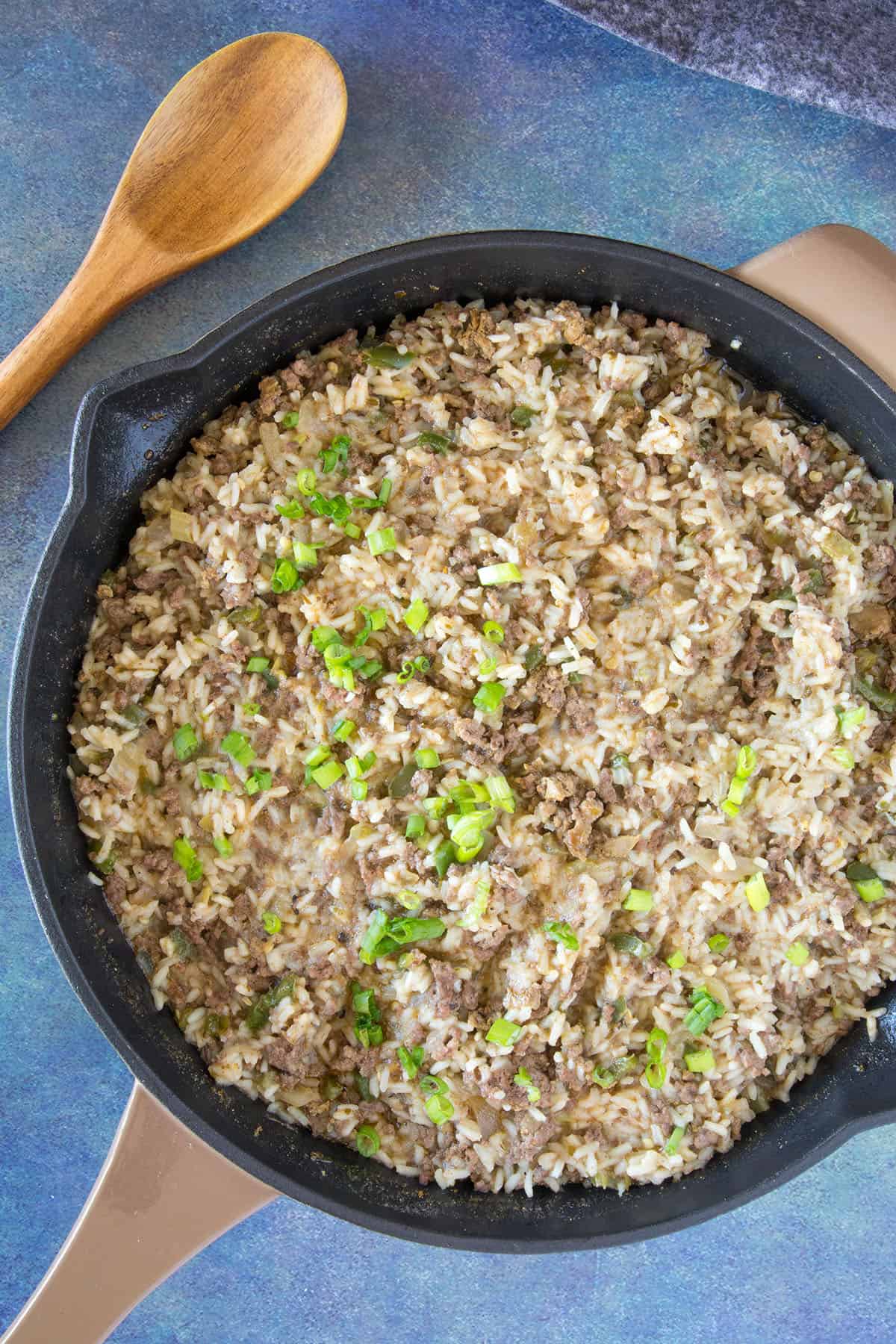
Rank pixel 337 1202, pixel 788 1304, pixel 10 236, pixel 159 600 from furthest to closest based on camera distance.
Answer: pixel 788 1304 < pixel 10 236 < pixel 159 600 < pixel 337 1202

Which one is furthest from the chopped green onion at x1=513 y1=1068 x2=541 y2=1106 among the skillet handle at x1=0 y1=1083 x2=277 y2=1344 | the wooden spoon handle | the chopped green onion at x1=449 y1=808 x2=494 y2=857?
the wooden spoon handle

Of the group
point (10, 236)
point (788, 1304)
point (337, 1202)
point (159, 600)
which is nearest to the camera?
point (337, 1202)

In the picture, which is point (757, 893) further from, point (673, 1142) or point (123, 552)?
A: point (123, 552)

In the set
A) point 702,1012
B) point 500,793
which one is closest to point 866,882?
point 702,1012

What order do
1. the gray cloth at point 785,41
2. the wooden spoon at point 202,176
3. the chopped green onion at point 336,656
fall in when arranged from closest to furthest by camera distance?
the chopped green onion at point 336,656 < the wooden spoon at point 202,176 < the gray cloth at point 785,41

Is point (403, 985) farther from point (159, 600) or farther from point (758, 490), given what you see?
point (758, 490)

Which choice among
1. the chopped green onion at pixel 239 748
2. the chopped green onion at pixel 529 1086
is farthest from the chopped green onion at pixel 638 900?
the chopped green onion at pixel 239 748

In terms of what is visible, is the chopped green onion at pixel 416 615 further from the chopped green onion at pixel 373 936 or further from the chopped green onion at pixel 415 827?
the chopped green onion at pixel 373 936

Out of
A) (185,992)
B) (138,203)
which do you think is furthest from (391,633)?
(138,203)
